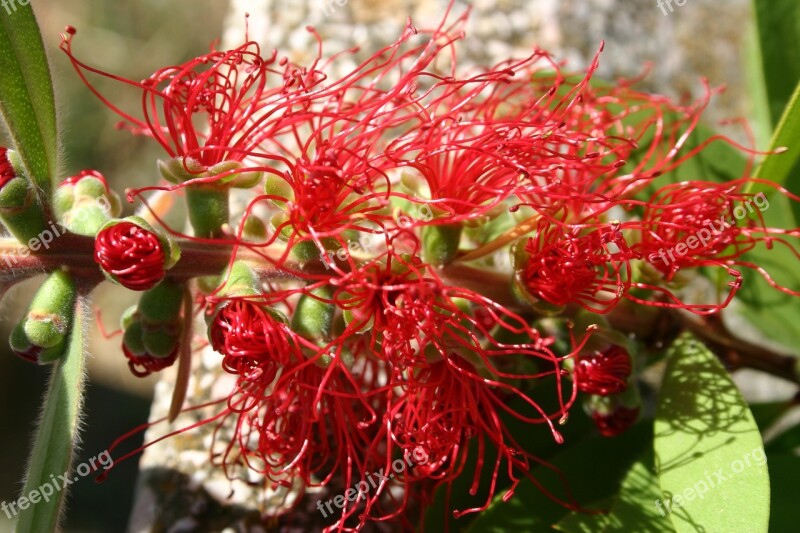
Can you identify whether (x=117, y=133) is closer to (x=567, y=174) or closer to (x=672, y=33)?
(x=672, y=33)

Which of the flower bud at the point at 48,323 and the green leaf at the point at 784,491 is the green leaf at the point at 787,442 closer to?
the green leaf at the point at 784,491

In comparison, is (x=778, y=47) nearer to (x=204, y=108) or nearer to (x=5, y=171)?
(x=204, y=108)

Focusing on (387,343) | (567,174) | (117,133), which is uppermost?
(117,133)

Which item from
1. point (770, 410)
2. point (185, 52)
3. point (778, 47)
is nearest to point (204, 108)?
point (778, 47)

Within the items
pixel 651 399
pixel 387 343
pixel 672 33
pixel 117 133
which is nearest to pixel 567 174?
pixel 387 343

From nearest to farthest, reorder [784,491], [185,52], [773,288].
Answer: [784,491]
[773,288]
[185,52]
